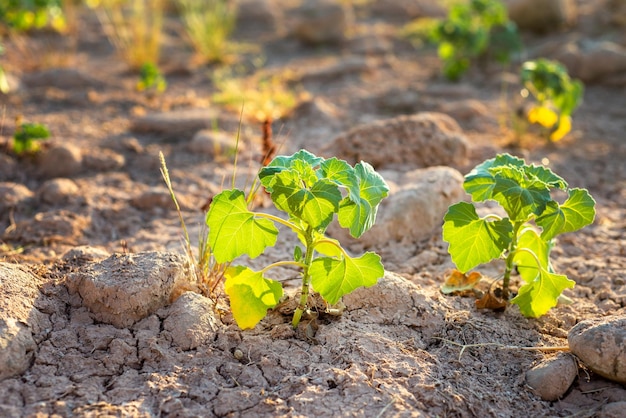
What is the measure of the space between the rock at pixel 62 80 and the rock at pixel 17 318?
3.70 m

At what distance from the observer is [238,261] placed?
11.1 feet

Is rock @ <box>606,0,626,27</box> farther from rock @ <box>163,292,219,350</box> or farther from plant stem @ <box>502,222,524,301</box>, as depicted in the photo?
rock @ <box>163,292,219,350</box>

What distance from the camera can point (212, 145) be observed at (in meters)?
4.91

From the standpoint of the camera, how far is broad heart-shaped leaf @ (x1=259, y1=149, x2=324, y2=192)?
2445mm

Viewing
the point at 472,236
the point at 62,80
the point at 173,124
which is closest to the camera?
the point at 472,236

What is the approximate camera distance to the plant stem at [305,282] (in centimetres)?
259

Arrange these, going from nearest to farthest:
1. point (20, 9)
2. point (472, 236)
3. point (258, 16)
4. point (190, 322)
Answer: point (190, 322), point (472, 236), point (20, 9), point (258, 16)

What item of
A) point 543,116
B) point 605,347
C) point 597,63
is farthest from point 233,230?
point 597,63

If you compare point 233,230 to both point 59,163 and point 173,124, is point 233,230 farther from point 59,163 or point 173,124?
point 173,124

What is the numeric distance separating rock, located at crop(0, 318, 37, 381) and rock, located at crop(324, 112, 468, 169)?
94.1 inches

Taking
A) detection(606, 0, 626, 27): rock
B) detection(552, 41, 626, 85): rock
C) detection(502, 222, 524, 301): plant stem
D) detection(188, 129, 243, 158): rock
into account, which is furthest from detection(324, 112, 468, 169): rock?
detection(606, 0, 626, 27): rock

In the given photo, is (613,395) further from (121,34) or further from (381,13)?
(381,13)

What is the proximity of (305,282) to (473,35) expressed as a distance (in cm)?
420

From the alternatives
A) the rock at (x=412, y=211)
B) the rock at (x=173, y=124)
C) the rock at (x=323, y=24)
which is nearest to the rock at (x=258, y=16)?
the rock at (x=323, y=24)
